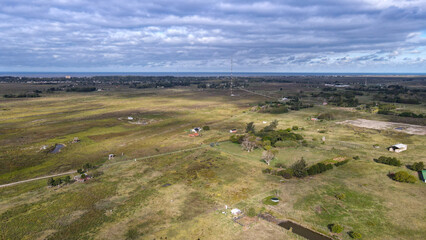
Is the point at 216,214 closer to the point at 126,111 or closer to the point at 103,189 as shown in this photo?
the point at 103,189

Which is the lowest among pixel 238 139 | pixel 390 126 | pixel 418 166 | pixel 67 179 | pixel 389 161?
pixel 67 179

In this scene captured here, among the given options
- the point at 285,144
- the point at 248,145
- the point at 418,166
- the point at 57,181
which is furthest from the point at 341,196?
the point at 57,181

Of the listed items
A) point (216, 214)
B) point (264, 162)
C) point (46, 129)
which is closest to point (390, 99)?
point (264, 162)

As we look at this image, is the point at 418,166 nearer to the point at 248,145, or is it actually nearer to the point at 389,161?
the point at 389,161

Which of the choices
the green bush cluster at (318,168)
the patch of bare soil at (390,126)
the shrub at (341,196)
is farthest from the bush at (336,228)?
the patch of bare soil at (390,126)

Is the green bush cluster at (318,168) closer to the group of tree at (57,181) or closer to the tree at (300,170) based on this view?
the tree at (300,170)
